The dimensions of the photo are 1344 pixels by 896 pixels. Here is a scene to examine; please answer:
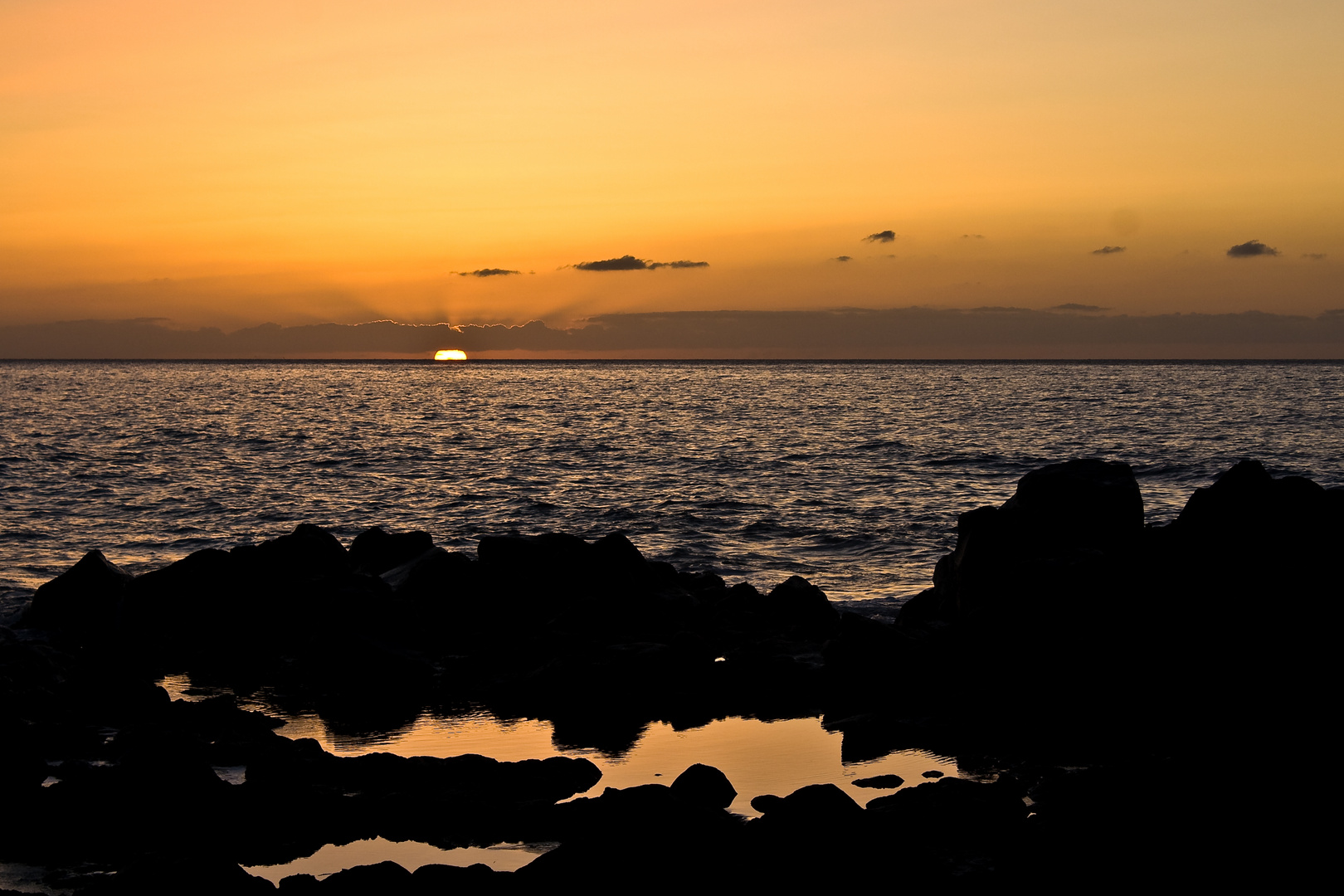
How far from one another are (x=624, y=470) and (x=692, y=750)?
3932 cm

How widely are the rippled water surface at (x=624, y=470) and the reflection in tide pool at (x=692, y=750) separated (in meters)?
10.4

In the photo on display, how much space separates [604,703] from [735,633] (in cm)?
425

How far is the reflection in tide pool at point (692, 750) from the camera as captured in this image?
12.8 meters

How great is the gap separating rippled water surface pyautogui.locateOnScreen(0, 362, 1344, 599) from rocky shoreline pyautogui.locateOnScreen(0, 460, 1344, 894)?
6702 mm

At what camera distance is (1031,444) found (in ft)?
225

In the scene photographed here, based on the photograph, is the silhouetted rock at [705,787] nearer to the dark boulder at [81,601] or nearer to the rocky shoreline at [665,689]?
the rocky shoreline at [665,689]

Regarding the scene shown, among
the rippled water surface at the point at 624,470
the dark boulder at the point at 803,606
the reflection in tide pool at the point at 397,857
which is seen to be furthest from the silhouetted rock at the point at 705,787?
the rippled water surface at the point at 624,470

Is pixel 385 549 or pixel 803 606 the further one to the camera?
pixel 385 549

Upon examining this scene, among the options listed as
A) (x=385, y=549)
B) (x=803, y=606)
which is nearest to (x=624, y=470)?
(x=385, y=549)

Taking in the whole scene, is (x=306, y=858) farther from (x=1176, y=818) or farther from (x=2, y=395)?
(x=2, y=395)

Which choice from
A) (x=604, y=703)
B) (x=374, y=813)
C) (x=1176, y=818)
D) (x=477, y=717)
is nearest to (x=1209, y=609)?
(x=1176, y=818)

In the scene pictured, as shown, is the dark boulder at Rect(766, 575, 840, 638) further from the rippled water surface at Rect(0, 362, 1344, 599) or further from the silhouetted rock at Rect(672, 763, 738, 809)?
the silhouetted rock at Rect(672, 763, 738, 809)

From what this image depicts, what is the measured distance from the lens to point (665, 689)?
16.8 meters

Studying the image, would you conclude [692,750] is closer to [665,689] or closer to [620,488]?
[665,689]
